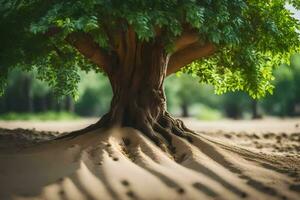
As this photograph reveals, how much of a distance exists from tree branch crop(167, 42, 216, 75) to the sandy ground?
2.38 m

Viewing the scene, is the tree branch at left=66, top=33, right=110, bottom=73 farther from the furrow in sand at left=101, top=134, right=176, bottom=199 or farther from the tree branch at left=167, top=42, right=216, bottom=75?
the furrow in sand at left=101, top=134, right=176, bottom=199

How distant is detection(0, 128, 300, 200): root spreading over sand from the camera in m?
8.61

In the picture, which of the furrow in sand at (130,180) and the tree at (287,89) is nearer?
the furrow in sand at (130,180)

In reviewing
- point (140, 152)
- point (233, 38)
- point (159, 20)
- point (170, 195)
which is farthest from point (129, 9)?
point (170, 195)

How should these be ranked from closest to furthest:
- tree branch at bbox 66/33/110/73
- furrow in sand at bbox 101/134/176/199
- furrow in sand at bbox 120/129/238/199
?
furrow in sand at bbox 101/134/176/199 < furrow in sand at bbox 120/129/238/199 < tree branch at bbox 66/33/110/73

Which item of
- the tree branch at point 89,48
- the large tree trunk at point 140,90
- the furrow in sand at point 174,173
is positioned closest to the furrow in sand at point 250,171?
the furrow in sand at point 174,173

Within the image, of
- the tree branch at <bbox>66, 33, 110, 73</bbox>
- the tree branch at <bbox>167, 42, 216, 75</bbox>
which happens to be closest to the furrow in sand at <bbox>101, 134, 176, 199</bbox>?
the tree branch at <bbox>66, 33, 110, 73</bbox>

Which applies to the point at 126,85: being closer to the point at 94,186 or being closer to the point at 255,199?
the point at 94,186

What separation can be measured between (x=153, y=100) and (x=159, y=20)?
3.67m

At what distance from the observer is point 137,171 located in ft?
31.6

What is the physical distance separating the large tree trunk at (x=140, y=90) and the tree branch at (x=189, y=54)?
63cm

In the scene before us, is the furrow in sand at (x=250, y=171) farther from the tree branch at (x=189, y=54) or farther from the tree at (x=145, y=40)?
the tree branch at (x=189, y=54)

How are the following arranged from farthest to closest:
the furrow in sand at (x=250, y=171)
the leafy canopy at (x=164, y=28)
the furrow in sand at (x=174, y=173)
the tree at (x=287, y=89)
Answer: the tree at (x=287, y=89), the leafy canopy at (x=164, y=28), the furrow in sand at (x=250, y=171), the furrow in sand at (x=174, y=173)

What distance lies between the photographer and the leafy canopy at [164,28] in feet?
33.0
